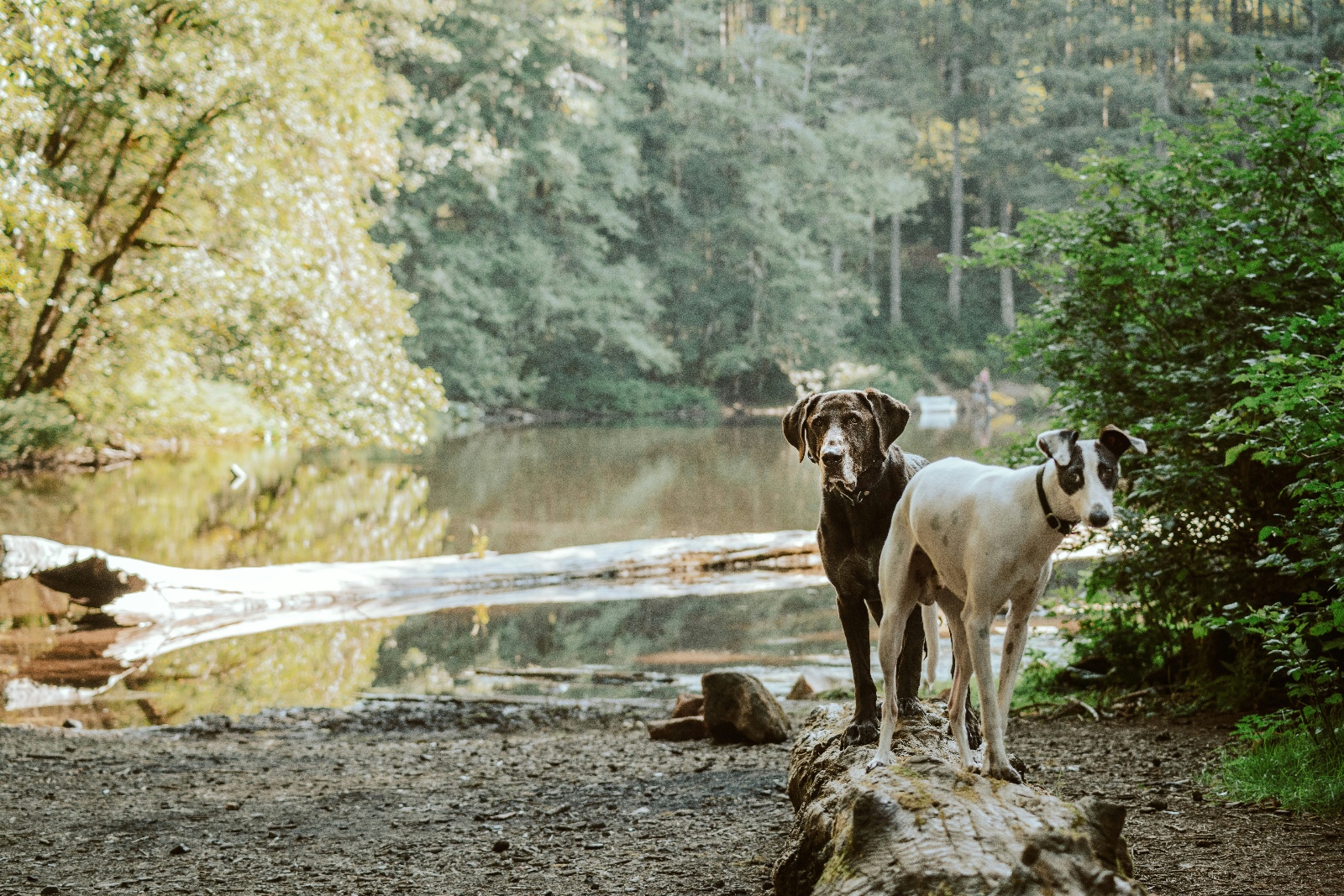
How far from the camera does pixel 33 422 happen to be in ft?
74.4

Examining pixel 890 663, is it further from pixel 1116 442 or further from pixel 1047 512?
pixel 1116 442

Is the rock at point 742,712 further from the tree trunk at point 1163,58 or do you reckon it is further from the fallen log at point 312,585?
the tree trunk at point 1163,58

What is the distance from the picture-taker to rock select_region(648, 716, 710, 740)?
898cm

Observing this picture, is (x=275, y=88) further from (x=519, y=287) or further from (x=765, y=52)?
(x=765, y=52)

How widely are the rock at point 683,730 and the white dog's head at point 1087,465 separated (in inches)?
223

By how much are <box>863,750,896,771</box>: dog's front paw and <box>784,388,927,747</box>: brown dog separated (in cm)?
36

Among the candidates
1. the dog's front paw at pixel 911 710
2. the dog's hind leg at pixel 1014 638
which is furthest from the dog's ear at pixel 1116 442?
the dog's front paw at pixel 911 710

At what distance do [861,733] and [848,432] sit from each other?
4.58 ft

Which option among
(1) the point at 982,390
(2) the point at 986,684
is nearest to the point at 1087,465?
(2) the point at 986,684

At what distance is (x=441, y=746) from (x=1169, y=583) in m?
5.67

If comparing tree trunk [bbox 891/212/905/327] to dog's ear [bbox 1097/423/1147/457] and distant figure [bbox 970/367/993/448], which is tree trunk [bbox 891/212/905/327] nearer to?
distant figure [bbox 970/367/993/448]

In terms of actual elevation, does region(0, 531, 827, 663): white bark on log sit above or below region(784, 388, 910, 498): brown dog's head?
below

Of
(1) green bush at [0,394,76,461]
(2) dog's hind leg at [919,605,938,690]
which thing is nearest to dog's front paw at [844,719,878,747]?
(2) dog's hind leg at [919,605,938,690]

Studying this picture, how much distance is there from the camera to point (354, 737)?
32.3 feet
